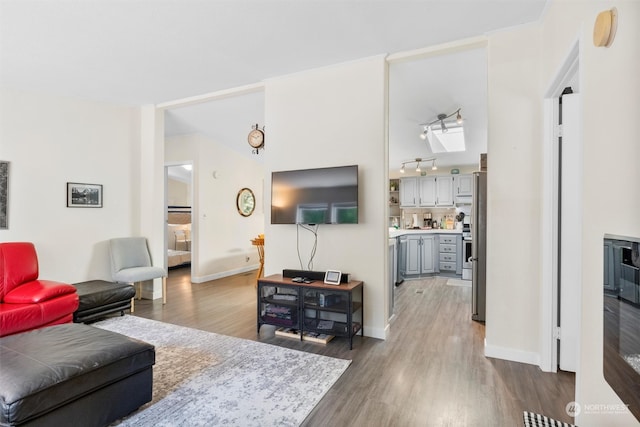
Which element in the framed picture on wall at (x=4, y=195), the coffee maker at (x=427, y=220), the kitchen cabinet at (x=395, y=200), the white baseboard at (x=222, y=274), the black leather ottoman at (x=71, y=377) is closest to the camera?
the black leather ottoman at (x=71, y=377)

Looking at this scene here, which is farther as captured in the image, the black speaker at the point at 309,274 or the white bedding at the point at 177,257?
the white bedding at the point at 177,257

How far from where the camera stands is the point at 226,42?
300 centimetres

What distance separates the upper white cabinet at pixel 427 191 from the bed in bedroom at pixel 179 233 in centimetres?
513

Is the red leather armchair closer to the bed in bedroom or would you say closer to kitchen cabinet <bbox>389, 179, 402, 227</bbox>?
the bed in bedroom

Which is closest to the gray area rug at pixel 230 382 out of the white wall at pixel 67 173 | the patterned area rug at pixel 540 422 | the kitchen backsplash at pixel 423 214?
the patterned area rug at pixel 540 422

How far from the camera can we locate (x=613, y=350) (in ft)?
3.63

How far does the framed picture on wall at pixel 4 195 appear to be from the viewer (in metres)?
3.65

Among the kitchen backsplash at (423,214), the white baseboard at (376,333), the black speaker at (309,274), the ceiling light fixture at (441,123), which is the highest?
the ceiling light fixture at (441,123)

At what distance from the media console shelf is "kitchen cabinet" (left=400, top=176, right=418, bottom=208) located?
14.5 feet

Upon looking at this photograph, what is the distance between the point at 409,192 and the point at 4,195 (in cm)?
665

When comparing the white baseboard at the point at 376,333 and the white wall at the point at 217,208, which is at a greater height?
the white wall at the point at 217,208

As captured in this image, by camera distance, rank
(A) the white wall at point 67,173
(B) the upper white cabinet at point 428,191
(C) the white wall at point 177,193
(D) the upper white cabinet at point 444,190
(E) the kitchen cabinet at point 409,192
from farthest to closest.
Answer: (C) the white wall at point 177,193 < (E) the kitchen cabinet at point 409,192 < (B) the upper white cabinet at point 428,191 < (D) the upper white cabinet at point 444,190 < (A) the white wall at point 67,173

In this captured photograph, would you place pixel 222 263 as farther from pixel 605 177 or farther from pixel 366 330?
pixel 605 177

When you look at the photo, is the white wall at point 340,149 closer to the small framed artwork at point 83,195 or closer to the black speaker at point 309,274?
the black speaker at point 309,274
